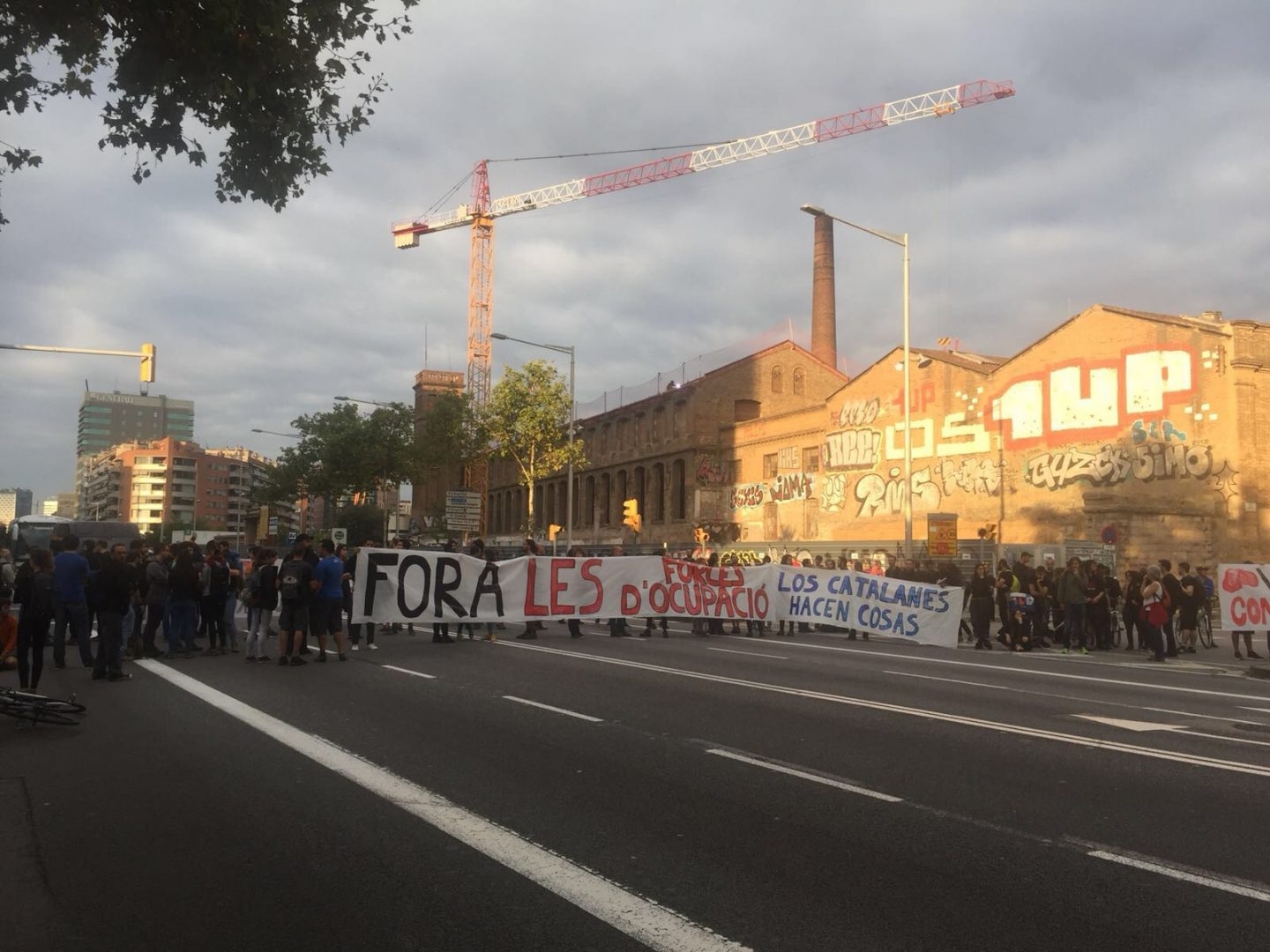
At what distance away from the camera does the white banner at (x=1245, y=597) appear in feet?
64.8

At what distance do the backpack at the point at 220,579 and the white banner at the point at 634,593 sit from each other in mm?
2046

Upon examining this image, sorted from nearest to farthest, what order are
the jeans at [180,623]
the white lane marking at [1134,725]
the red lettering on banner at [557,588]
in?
the white lane marking at [1134,725] < the jeans at [180,623] < the red lettering on banner at [557,588]

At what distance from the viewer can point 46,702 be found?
378 inches

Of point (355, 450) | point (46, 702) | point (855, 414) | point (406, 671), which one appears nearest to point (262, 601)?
point (406, 671)

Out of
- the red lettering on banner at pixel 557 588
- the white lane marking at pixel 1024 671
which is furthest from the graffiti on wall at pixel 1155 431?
the red lettering on banner at pixel 557 588

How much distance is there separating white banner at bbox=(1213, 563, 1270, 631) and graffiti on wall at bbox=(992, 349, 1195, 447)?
1578cm

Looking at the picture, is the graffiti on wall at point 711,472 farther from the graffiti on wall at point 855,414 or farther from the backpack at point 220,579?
the backpack at point 220,579

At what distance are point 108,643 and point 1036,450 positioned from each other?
107 ft

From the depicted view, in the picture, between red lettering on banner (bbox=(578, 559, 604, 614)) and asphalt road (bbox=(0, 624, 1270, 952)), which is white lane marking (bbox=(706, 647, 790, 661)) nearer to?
red lettering on banner (bbox=(578, 559, 604, 614))

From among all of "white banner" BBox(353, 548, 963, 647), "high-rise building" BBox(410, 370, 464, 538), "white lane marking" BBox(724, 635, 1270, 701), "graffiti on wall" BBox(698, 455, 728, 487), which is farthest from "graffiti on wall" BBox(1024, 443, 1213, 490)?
"high-rise building" BBox(410, 370, 464, 538)

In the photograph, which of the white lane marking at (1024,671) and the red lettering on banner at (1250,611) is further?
the red lettering on banner at (1250,611)

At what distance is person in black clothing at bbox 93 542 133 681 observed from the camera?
1334cm

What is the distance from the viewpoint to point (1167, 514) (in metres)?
34.0

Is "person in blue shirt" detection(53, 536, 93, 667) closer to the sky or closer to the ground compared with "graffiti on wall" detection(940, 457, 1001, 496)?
closer to the ground
